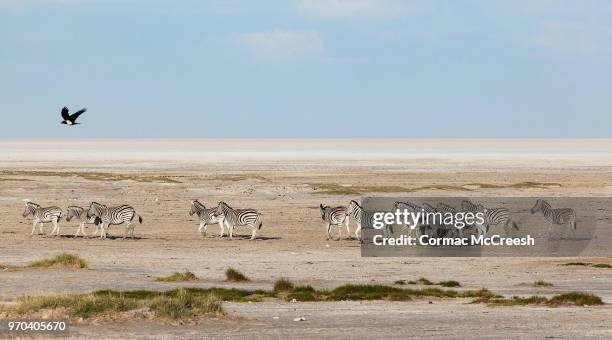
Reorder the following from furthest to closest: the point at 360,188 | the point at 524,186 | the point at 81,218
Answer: the point at 524,186 < the point at 360,188 < the point at 81,218

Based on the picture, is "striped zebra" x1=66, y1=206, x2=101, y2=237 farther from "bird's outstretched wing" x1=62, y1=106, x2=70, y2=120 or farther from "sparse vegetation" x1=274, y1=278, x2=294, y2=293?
"sparse vegetation" x1=274, y1=278, x2=294, y2=293

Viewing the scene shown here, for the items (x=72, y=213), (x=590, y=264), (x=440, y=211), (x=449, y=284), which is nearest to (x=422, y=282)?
(x=449, y=284)

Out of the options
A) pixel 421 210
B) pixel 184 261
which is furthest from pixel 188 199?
pixel 184 261

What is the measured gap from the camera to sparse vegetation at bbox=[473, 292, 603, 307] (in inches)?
738

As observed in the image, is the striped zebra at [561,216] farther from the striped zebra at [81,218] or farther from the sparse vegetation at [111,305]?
the sparse vegetation at [111,305]

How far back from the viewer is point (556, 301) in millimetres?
18812

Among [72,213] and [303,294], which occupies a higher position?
[72,213]

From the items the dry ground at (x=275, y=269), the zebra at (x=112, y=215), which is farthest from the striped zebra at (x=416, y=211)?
the zebra at (x=112, y=215)

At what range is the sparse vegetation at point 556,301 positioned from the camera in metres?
18.7

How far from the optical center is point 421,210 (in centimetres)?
3077

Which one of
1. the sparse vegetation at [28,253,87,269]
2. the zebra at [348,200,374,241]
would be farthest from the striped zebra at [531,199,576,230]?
the sparse vegetation at [28,253,87,269]

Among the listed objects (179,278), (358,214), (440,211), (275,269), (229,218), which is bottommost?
(275,269)

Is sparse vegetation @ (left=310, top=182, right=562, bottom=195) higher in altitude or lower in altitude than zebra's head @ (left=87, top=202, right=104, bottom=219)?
lower

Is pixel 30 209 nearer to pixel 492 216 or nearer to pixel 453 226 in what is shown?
pixel 453 226
